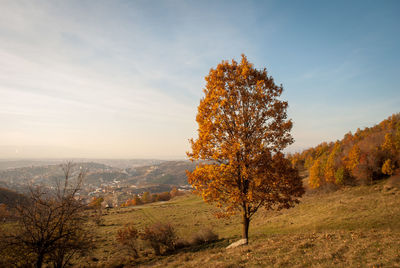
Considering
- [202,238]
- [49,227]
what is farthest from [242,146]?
[202,238]

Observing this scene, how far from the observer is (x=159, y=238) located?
74.7 ft

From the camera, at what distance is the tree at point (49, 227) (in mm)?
11703

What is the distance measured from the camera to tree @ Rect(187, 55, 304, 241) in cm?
1155

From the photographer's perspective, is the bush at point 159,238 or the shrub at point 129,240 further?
the shrub at point 129,240

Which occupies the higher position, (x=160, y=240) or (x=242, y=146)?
(x=242, y=146)

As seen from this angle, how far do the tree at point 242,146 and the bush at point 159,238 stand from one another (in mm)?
13961

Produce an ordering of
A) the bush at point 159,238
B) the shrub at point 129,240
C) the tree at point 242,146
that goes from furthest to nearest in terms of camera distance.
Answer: the shrub at point 129,240 < the bush at point 159,238 < the tree at point 242,146

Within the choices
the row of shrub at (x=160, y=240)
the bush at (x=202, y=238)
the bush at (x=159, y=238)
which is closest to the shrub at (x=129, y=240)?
the row of shrub at (x=160, y=240)

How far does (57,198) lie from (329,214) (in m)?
33.5

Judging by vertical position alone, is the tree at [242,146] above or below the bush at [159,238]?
above

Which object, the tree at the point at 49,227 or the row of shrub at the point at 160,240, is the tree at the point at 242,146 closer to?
the tree at the point at 49,227

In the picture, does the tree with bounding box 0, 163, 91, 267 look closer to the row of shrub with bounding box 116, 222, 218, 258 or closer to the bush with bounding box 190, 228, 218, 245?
the row of shrub with bounding box 116, 222, 218, 258

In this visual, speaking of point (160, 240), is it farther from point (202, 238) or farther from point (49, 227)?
point (49, 227)

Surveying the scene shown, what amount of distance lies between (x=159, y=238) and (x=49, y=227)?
12853 millimetres
